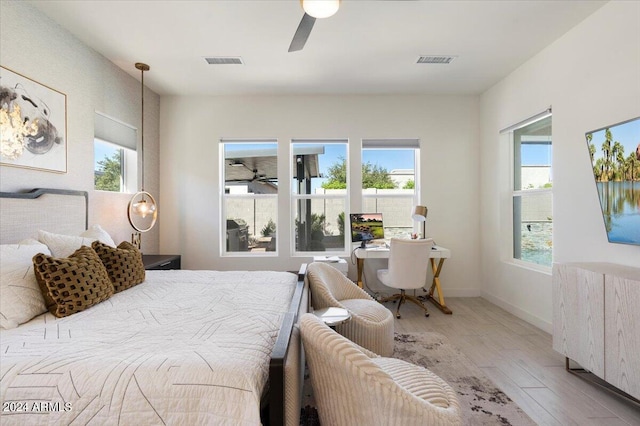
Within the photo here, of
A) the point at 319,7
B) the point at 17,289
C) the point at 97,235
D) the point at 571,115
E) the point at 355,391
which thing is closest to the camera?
the point at 355,391

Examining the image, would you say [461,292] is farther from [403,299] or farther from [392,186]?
[392,186]

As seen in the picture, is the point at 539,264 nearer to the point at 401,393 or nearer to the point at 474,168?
the point at 474,168

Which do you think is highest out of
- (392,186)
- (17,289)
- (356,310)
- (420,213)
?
(392,186)

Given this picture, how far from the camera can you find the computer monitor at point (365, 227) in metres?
4.29

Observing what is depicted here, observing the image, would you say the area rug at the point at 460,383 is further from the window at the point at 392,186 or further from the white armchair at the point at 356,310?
the window at the point at 392,186

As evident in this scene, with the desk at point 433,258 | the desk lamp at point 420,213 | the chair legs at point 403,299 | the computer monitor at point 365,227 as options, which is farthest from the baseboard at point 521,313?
the computer monitor at point 365,227

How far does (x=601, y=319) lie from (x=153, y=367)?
2668 millimetres

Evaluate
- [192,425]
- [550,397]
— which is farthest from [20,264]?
[550,397]

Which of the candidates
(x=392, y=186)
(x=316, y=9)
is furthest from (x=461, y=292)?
(x=316, y=9)

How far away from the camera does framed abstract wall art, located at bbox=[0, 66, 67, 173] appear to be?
7.44ft

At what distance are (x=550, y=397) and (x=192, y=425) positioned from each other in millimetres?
2319

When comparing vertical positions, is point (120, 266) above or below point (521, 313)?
above

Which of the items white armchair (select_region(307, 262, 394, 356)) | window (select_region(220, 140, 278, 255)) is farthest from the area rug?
window (select_region(220, 140, 278, 255))

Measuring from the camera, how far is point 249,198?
4586 mm
